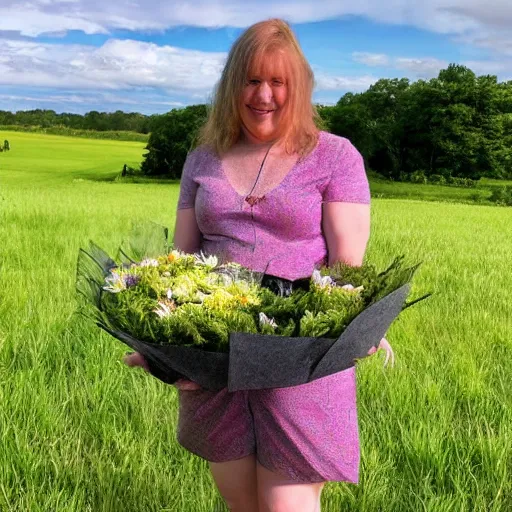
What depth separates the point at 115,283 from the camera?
121cm

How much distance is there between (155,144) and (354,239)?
30764mm

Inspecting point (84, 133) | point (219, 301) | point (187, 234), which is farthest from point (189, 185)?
point (84, 133)

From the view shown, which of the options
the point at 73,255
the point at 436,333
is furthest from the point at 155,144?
the point at 436,333

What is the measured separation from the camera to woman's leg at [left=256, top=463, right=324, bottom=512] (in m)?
1.42

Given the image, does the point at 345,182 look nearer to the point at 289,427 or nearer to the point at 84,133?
the point at 289,427

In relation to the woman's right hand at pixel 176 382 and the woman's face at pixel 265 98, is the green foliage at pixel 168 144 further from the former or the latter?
the woman's right hand at pixel 176 382

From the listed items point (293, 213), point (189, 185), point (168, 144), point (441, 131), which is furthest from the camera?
point (441, 131)

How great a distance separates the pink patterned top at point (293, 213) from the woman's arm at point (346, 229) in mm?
20

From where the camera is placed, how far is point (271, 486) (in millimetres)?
1427

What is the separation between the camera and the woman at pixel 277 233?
140 centimetres

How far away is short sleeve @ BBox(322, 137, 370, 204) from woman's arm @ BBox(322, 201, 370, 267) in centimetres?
1

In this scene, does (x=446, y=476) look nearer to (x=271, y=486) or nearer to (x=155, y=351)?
(x=271, y=486)

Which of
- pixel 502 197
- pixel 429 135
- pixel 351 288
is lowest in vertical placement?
pixel 502 197

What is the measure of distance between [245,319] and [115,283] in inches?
11.7
